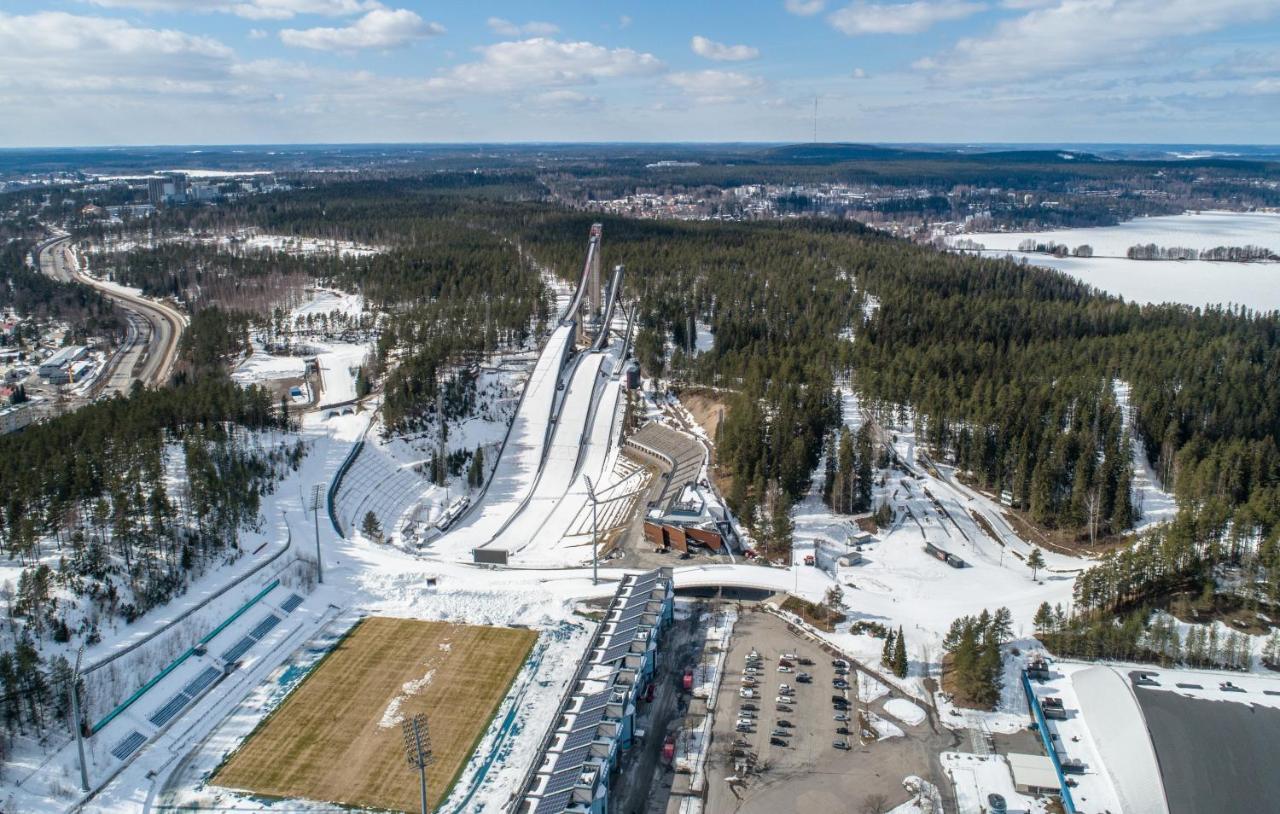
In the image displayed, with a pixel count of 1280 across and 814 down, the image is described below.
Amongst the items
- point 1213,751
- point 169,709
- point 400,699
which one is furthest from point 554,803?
point 1213,751

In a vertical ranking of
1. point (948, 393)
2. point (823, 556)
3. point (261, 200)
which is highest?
point (261, 200)

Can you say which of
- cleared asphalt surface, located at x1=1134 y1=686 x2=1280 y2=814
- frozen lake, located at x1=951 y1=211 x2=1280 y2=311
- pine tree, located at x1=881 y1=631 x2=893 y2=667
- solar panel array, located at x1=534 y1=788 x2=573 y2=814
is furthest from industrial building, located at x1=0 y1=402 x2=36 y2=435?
frozen lake, located at x1=951 y1=211 x2=1280 y2=311

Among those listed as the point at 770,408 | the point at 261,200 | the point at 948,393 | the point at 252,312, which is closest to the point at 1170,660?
the point at 948,393

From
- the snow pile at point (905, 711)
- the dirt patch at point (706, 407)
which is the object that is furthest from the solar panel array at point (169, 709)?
the dirt patch at point (706, 407)

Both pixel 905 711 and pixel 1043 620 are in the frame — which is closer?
pixel 905 711

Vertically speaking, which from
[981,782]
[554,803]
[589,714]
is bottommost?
[981,782]

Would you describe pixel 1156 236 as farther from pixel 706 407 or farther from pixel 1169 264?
pixel 706 407

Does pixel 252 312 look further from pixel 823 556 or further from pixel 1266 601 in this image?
pixel 1266 601
